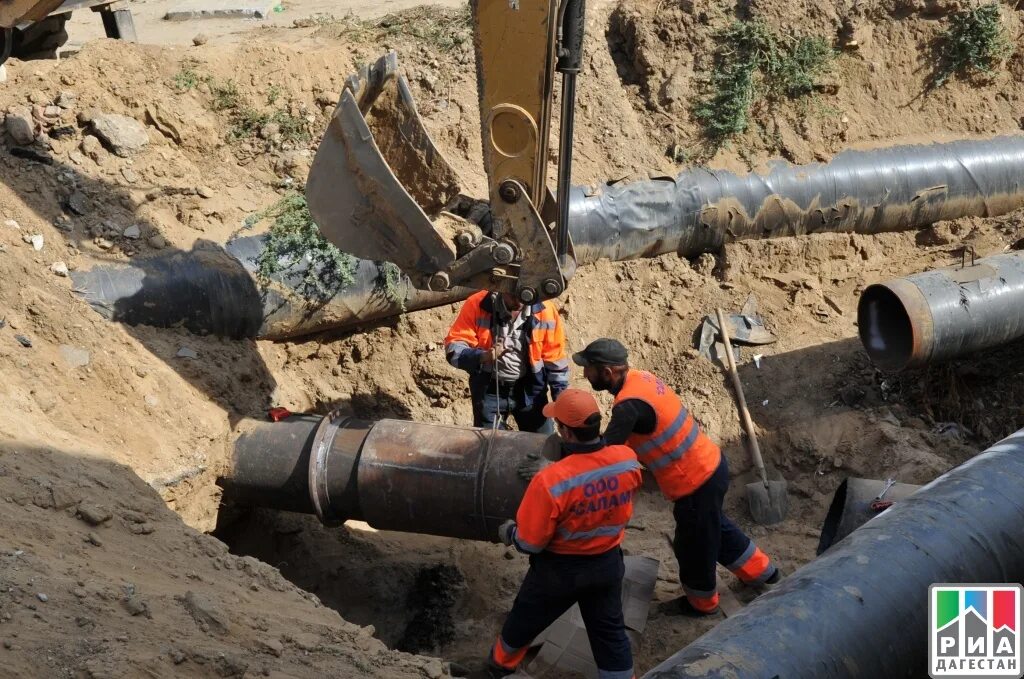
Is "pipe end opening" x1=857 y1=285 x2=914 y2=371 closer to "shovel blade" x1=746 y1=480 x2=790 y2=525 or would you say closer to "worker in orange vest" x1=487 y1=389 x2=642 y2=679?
"shovel blade" x1=746 y1=480 x2=790 y2=525

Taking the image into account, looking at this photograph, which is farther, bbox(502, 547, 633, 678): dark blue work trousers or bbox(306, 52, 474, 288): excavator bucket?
bbox(306, 52, 474, 288): excavator bucket

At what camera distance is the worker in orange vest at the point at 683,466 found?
5172 mm

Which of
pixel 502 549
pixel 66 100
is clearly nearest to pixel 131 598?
pixel 502 549

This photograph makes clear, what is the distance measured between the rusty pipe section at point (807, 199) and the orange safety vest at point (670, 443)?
3.12 metres

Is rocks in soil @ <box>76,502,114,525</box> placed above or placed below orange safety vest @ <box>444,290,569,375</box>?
below

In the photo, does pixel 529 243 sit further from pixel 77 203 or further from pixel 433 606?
pixel 77 203

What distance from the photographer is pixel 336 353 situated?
766 centimetres

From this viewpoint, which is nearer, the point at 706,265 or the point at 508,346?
the point at 508,346

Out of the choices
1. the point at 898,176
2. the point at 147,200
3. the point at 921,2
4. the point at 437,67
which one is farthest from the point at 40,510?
the point at 921,2

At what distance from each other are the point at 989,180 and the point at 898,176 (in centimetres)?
84

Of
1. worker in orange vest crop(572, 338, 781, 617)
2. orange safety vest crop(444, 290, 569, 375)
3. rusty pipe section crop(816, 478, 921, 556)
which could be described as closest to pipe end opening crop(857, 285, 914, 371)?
rusty pipe section crop(816, 478, 921, 556)

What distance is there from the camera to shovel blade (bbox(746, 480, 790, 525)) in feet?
23.5

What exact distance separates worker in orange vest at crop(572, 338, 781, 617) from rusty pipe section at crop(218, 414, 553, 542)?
0.60 m

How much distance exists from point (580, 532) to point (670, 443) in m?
0.93
